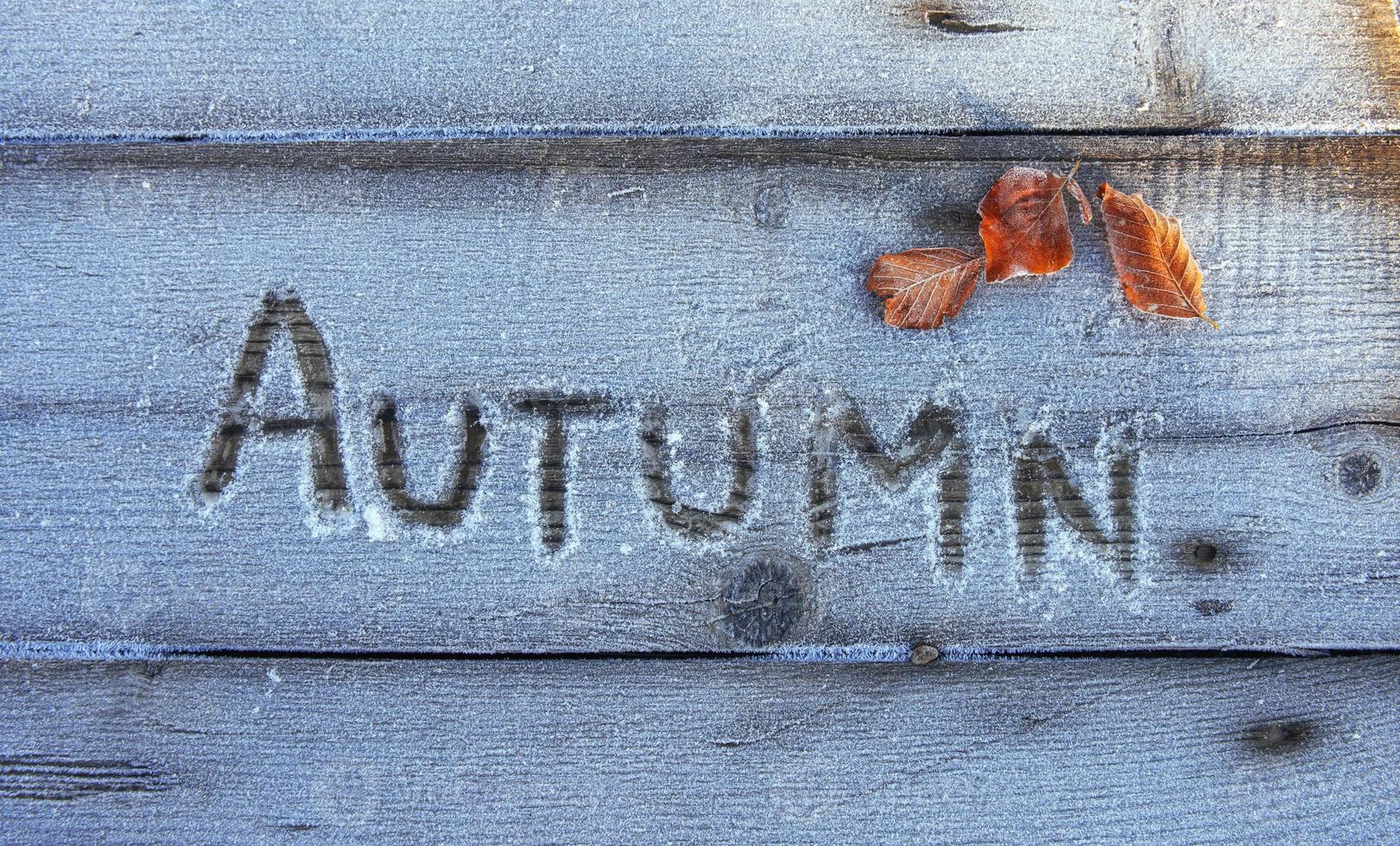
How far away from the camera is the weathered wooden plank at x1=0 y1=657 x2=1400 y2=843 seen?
0.85 metres

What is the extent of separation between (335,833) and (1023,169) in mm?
1084

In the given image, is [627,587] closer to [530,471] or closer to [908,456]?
[530,471]

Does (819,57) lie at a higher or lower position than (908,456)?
higher

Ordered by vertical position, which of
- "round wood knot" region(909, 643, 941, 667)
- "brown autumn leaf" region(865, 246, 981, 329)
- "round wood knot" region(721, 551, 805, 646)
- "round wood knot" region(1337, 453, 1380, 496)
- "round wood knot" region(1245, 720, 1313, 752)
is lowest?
"round wood knot" region(1245, 720, 1313, 752)

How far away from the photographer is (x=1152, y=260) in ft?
2.76

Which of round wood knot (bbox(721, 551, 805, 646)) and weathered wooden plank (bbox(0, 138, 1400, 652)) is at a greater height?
weathered wooden plank (bbox(0, 138, 1400, 652))

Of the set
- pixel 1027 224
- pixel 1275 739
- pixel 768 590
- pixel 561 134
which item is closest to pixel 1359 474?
pixel 1275 739

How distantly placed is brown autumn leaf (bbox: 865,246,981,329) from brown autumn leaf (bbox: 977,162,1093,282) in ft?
0.11

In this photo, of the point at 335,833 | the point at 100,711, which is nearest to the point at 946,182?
the point at 335,833

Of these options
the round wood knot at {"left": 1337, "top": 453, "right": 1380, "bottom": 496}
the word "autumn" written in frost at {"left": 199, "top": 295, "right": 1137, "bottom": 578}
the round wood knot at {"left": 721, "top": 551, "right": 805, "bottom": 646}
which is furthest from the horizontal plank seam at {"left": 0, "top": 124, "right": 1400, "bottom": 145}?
the round wood knot at {"left": 721, "top": 551, "right": 805, "bottom": 646}

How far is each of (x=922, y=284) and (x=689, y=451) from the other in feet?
1.07

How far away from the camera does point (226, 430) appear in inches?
33.6

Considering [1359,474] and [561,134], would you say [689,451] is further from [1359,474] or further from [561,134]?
[1359,474]

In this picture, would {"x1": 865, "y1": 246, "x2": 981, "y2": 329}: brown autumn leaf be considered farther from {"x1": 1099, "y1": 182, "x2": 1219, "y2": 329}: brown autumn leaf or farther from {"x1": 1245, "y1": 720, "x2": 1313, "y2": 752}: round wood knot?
{"x1": 1245, "y1": 720, "x2": 1313, "y2": 752}: round wood knot
